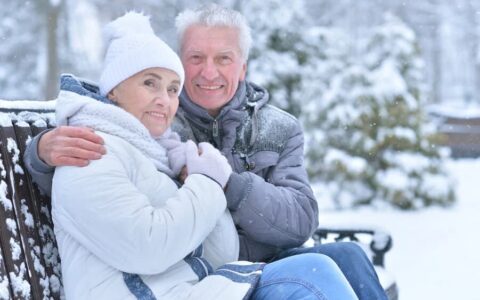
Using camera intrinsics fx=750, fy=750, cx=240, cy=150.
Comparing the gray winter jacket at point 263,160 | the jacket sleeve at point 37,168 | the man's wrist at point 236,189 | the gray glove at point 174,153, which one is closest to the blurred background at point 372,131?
the gray winter jacket at point 263,160

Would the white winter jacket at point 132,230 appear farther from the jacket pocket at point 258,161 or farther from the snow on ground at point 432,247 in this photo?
the snow on ground at point 432,247

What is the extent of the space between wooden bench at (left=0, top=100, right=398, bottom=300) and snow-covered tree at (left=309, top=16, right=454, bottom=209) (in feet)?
28.3

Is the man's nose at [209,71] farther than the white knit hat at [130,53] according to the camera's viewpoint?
Yes

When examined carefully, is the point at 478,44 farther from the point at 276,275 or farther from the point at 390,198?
the point at 276,275

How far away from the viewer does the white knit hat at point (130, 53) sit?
8.24ft

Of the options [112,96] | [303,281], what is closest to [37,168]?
[112,96]

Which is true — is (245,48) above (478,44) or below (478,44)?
above

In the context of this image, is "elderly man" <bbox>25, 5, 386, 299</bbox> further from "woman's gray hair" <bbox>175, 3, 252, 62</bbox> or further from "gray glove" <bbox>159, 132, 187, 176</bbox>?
"gray glove" <bbox>159, 132, 187, 176</bbox>

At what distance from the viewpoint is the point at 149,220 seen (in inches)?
86.5

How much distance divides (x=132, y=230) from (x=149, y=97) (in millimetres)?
545

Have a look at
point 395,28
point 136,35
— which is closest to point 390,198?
point 395,28

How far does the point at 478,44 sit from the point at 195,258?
29.6 meters

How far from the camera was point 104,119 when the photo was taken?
2.40m

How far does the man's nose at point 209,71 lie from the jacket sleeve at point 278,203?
433 mm
